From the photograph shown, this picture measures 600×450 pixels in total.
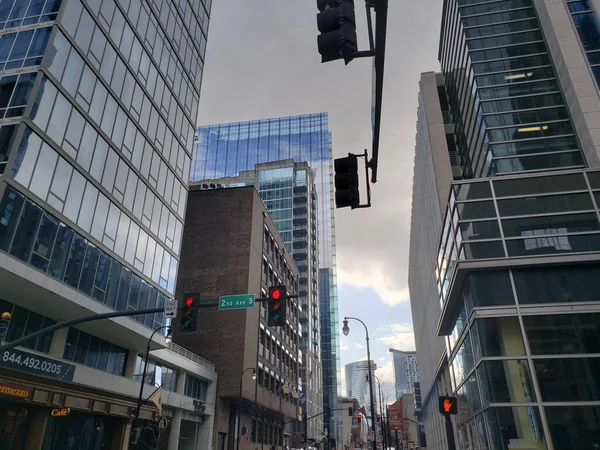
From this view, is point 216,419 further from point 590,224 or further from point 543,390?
point 590,224

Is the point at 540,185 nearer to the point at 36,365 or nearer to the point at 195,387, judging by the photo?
the point at 36,365

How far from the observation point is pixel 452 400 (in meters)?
15.5

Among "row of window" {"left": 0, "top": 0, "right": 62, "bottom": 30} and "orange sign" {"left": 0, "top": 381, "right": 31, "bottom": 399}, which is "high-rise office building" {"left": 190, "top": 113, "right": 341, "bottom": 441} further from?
"row of window" {"left": 0, "top": 0, "right": 62, "bottom": 30}

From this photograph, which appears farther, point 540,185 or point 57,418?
point 57,418

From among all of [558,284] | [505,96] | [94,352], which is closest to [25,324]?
[94,352]

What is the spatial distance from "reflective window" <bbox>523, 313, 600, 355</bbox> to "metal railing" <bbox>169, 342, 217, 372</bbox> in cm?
2730

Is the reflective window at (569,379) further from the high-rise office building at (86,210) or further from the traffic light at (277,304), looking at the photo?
the high-rise office building at (86,210)

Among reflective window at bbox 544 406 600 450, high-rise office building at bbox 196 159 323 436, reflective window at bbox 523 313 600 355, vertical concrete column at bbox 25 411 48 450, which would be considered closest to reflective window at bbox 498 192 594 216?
reflective window at bbox 523 313 600 355

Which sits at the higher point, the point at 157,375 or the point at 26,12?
the point at 26,12

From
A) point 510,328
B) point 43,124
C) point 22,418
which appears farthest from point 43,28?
point 510,328

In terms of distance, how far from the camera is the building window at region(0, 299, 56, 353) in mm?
22250

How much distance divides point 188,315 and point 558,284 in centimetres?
1927

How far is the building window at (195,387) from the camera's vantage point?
41031 millimetres

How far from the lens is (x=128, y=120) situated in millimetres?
30469
